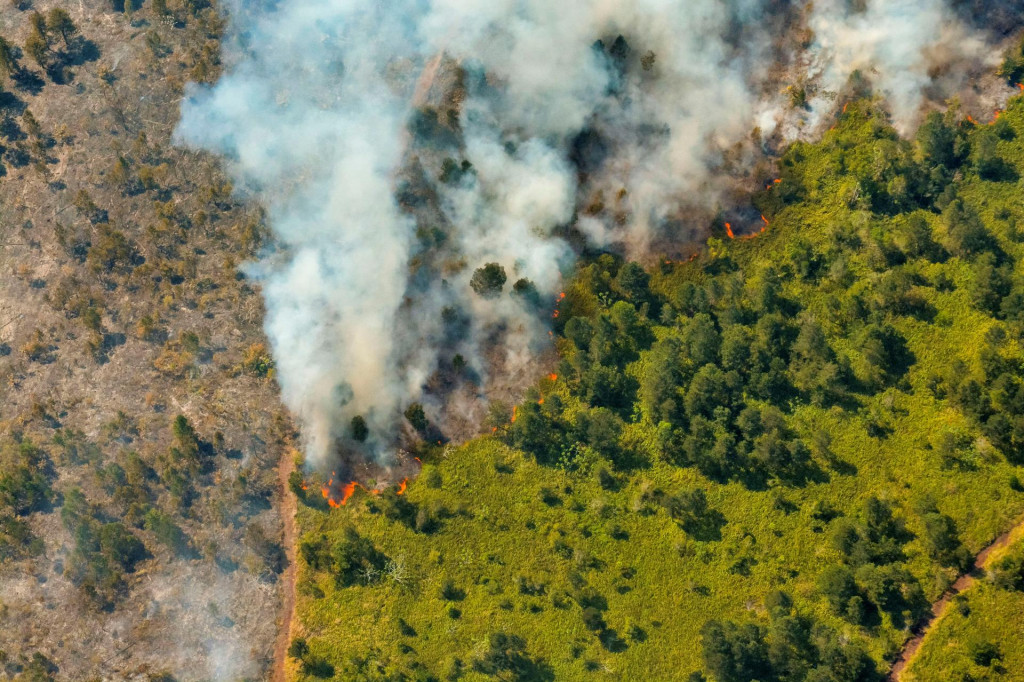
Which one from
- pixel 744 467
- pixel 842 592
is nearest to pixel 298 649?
pixel 744 467

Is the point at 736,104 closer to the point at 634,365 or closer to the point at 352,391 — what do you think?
the point at 634,365

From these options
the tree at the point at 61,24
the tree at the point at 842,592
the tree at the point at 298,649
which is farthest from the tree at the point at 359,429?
the tree at the point at 61,24

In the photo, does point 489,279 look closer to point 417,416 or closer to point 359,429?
point 417,416

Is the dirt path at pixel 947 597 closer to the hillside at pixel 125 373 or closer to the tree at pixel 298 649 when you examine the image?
the tree at pixel 298 649

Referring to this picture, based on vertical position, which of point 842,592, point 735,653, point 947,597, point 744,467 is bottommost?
point 735,653

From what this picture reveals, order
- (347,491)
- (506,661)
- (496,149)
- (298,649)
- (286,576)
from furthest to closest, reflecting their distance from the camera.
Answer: (496,149) < (347,491) < (286,576) < (298,649) < (506,661)

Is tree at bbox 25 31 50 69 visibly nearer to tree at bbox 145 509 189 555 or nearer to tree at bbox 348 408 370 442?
tree at bbox 145 509 189 555
